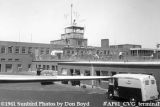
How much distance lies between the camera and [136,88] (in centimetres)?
1938

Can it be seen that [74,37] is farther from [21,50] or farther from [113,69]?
A: [113,69]

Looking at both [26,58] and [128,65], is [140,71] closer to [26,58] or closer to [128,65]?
[128,65]

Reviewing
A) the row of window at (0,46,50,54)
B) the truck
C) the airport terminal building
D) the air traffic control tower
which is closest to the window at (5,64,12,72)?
the airport terminal building

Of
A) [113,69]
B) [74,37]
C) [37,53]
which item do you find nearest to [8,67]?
[37,53]

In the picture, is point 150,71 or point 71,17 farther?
point 71,17

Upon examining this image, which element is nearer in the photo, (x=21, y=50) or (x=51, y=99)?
(x=51, y=99)

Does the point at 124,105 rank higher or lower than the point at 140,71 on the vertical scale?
lower

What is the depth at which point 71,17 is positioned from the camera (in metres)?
70.8

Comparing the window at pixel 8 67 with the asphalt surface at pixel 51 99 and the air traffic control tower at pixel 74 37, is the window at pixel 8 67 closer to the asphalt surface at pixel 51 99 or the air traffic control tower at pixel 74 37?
the air traffic control tower at pixel 74 37

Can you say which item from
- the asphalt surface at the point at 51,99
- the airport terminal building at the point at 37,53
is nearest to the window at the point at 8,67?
the airport terminal building at the point at 37,53

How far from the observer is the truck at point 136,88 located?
1897cm

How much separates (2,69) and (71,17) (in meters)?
26.2

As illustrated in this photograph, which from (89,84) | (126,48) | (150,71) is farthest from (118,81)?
(126,48)

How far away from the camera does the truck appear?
18969 mm
